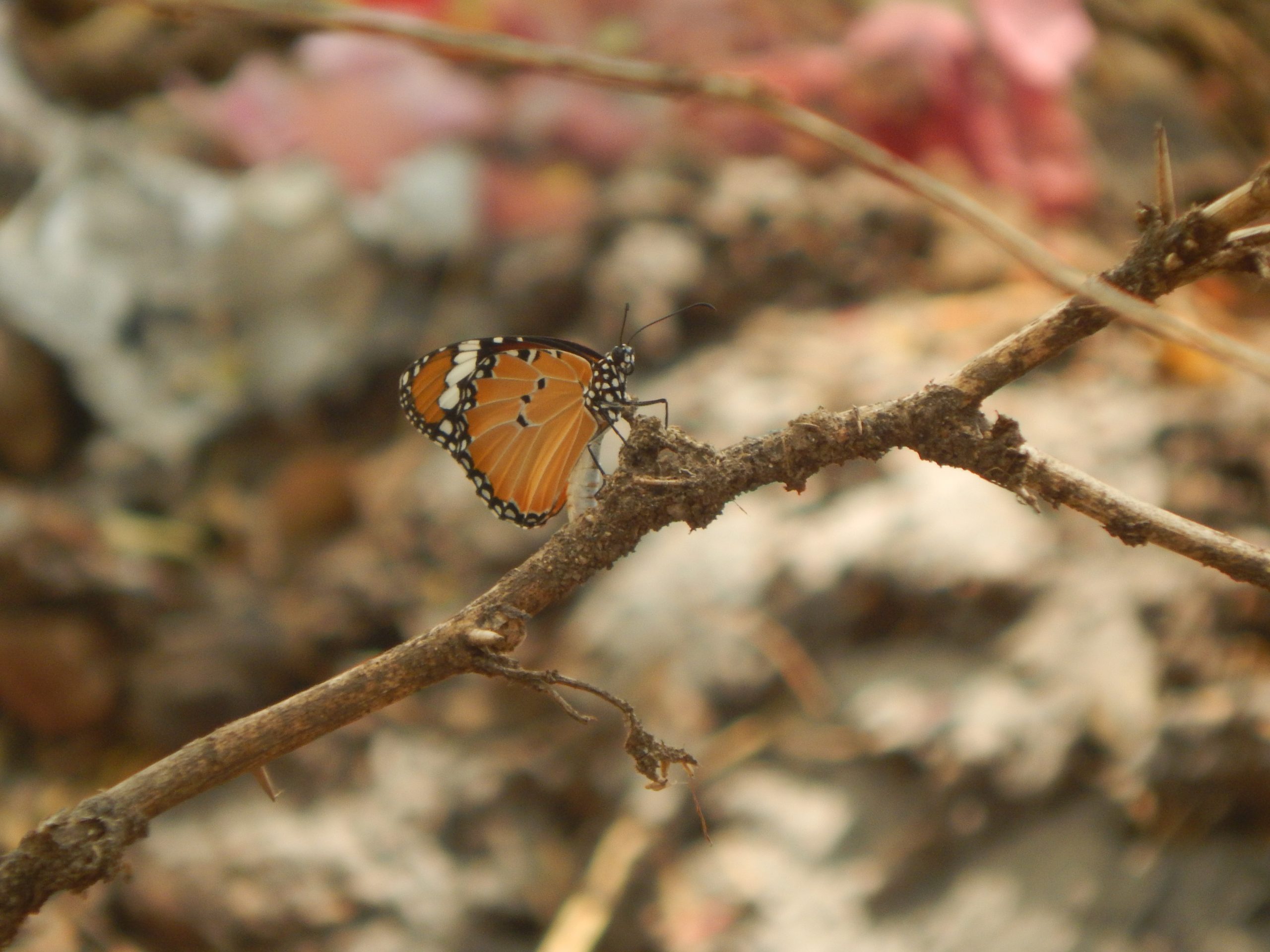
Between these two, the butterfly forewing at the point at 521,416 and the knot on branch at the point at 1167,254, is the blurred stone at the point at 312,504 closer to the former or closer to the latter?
the butterfly forewing at the point at 521,416

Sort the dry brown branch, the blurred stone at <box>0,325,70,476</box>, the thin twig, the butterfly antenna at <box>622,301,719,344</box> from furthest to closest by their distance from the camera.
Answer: the blurred stone at <box>0,325,70,476</box>
the butterfly antenna at <box>622,301,719,344</box>
the thin twig
the dry brown branch

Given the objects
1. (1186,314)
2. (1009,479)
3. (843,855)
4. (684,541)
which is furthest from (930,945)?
(1186,314)

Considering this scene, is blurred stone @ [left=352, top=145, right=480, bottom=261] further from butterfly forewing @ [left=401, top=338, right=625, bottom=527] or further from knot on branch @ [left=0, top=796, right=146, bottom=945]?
knot on branch @ [left=0, top=796, right=146, bottom=945]

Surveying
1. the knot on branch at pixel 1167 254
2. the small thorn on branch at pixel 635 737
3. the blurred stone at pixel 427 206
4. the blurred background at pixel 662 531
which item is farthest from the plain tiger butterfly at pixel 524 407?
the blurred stone at pixel 427 206

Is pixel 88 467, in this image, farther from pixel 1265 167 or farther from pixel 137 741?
pixel 1265 167

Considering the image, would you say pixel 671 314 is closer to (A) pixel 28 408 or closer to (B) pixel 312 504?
(B) pixel 312 504

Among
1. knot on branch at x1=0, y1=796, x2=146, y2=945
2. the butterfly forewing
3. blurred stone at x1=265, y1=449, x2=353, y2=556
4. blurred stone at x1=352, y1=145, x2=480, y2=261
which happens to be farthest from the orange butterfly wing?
blurred stone at x1=352, y1=145, x2=480, y2=261

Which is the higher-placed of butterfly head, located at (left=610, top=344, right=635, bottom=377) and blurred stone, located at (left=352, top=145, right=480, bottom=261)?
blurred stone, located at (left=352, top=145, right=480, bottom=261)
